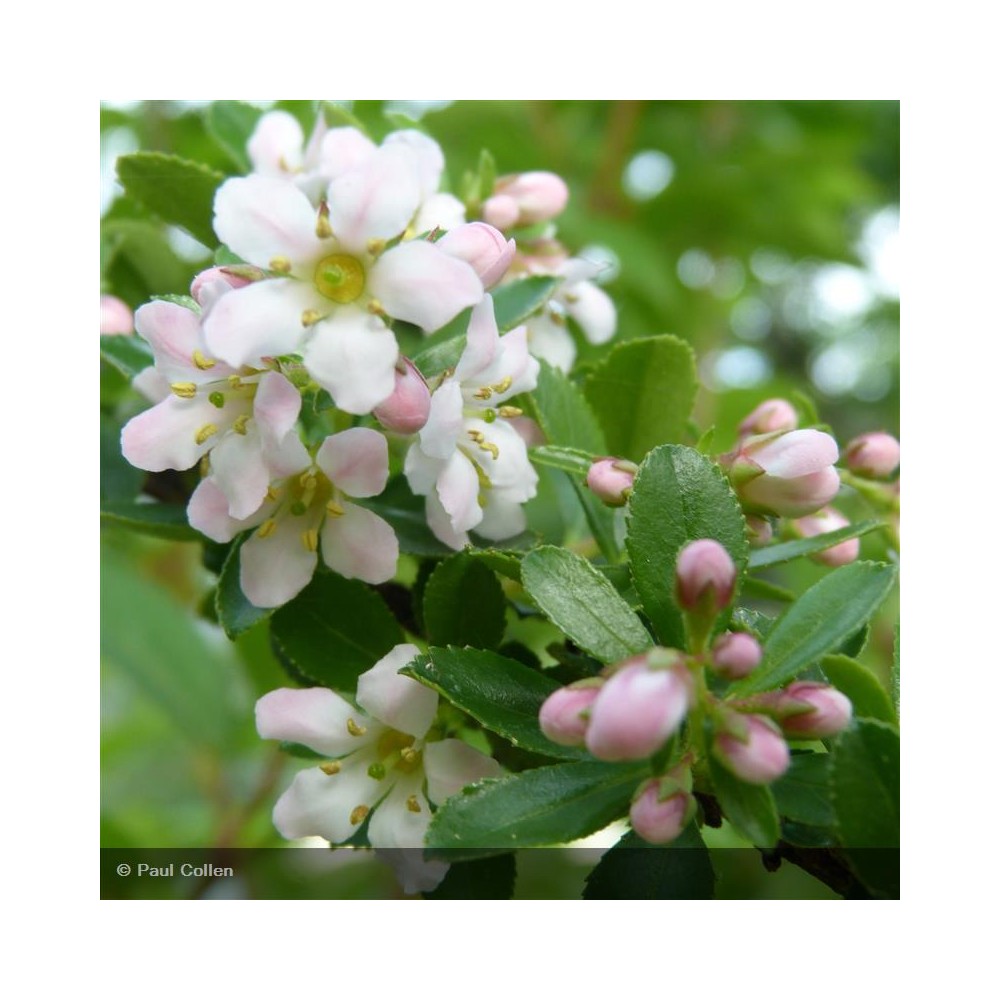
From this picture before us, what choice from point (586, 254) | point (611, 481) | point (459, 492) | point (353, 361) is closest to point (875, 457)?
point (611, 481)

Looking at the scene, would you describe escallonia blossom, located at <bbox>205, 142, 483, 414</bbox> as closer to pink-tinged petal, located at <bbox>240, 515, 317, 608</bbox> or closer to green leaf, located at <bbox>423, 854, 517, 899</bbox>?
pink-tinged petal, located at <bbox>240, 515, 317, 608</bbox>

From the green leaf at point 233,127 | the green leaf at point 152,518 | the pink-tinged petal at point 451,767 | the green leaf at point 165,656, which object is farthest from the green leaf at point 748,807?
the green leaf at point 165,656

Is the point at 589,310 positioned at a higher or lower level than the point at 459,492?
higher

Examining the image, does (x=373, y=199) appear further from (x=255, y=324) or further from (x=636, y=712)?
(x=636, y=712)

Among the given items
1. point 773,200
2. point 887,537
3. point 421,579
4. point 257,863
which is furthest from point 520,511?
point 773,200

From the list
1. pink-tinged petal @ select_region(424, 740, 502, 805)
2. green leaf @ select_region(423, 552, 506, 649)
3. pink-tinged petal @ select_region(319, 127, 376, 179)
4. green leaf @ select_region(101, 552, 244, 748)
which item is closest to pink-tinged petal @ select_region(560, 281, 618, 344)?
pink-tinged petal @ select_region(319, 127, 376, 179)
